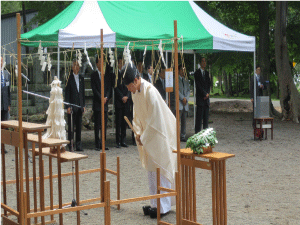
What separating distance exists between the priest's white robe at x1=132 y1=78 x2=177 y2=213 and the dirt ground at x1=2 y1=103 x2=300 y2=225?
2.07ft

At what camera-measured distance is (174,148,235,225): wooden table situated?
4730 millimetres

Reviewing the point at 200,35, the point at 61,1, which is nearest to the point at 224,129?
the point at 200,35

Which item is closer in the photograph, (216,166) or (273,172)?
(216,166)

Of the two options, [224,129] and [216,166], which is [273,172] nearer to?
[216,166]

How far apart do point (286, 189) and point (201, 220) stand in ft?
6.78

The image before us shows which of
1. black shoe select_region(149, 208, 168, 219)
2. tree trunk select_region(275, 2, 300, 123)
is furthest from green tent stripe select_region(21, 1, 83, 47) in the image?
tree trunk select_region(275, 2, 300, 123)

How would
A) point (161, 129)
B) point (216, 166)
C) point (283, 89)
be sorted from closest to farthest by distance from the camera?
1. point (216, 166)
2. point (161, 129)
3. point (283, 89)

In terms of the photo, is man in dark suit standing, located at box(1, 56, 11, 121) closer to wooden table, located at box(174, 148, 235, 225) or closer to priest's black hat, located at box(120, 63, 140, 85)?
priest's black hat, located at box(120, 63, 140, 85)

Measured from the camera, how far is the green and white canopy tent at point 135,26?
9.91 meters

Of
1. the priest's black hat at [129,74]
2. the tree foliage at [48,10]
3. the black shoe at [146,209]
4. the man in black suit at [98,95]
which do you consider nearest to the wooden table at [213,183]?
the black shoe at [146,209]

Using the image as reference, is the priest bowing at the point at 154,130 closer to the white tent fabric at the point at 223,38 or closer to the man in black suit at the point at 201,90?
the white tent fabric at the point at 223,38

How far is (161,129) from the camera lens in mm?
5539

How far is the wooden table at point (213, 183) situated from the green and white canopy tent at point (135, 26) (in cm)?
499

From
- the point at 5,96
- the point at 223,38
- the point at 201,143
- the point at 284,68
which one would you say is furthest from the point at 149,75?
the point at 284,68
